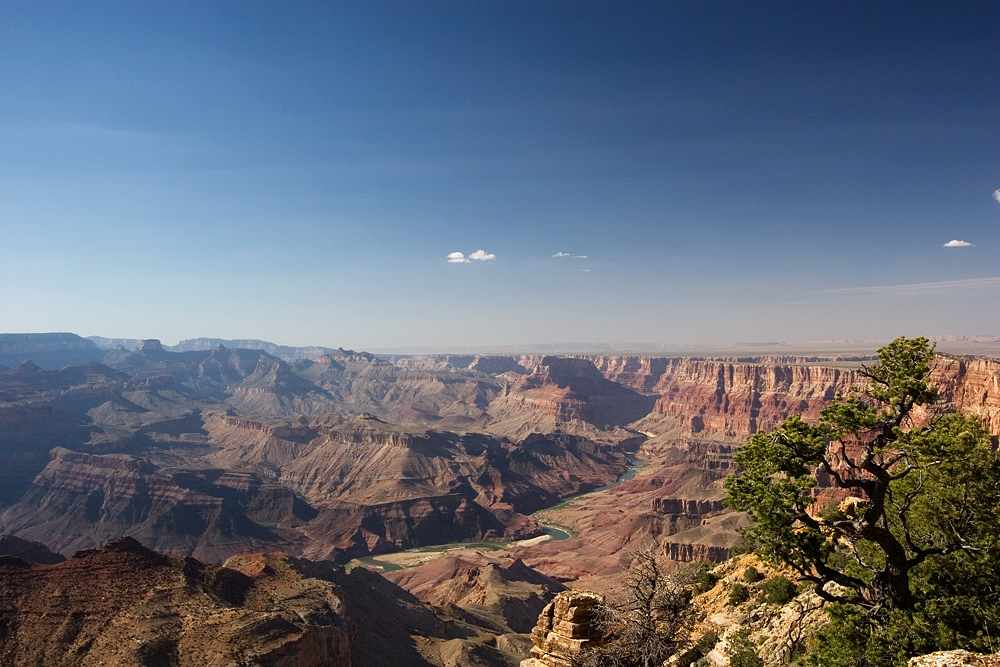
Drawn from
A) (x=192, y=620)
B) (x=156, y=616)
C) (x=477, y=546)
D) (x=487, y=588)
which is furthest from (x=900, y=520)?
(x=477, y=546)

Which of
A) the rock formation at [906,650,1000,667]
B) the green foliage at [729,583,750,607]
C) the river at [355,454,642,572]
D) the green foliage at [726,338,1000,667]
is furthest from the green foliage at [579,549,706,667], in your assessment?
the river at [355,454,642,572]

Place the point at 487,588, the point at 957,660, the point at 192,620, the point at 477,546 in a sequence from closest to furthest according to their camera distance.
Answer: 1. the point at 957,660
2. the point at 192,620
3. the point at 487,588
4. the point at 477,546

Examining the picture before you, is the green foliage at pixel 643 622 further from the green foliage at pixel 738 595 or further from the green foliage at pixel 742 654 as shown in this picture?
the green foliage at pixel 738 595

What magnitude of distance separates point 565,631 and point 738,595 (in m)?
13.4

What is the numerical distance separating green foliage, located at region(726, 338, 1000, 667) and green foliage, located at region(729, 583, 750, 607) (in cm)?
1409

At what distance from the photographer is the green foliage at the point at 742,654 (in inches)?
688

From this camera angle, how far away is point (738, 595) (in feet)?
92.9

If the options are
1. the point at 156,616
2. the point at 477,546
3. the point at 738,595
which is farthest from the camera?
the point at 477,546

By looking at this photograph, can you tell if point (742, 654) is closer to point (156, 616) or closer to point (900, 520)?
point (900, 520)

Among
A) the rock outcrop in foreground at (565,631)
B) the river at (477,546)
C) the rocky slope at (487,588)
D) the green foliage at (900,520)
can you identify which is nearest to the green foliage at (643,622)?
the rock outcrop in foreground at (565,631)

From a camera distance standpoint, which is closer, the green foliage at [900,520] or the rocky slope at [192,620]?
the green foliage at [900,520]

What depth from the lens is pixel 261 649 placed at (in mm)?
44562

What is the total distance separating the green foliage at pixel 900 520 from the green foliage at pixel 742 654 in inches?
126

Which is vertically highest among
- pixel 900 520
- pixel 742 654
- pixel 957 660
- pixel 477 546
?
pixel 900 520
